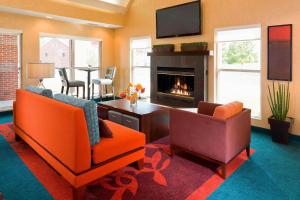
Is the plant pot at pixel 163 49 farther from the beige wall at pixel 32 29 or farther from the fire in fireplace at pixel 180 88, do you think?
the beige wall at pixel 32 29

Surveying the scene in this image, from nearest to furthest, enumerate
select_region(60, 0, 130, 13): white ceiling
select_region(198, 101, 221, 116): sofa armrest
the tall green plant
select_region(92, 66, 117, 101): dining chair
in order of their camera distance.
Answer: select_region(198, 101, 221, 116): sofa armrest → the tall green plant → select_region(60, 0, 130, 13): white ceiling → select_region(92, 66, 117, 101): dining chair

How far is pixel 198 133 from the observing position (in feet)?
9.14

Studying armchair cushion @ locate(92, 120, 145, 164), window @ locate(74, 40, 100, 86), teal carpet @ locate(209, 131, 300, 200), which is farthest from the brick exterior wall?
teal carpet @ locate(209, 131, 300, 200)

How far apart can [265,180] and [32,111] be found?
2.99 m

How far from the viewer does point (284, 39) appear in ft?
13.0

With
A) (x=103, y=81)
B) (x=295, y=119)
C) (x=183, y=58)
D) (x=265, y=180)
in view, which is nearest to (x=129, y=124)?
(x=265, y=180)

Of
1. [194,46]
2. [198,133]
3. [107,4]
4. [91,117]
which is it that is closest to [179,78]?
[194,46]

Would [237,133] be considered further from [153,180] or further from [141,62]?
[141,62]

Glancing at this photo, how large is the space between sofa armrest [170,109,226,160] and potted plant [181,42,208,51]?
2528 millimetres

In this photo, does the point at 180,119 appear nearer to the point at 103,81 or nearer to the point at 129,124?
the point at 129,124

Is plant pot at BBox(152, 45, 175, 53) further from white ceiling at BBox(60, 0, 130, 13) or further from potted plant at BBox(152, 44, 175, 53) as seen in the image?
white ceiling at BBox(60, 0, 130, 13)

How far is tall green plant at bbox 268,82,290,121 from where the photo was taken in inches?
151

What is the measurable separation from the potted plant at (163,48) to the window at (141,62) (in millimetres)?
750

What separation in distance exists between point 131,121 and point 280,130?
8.06ft
